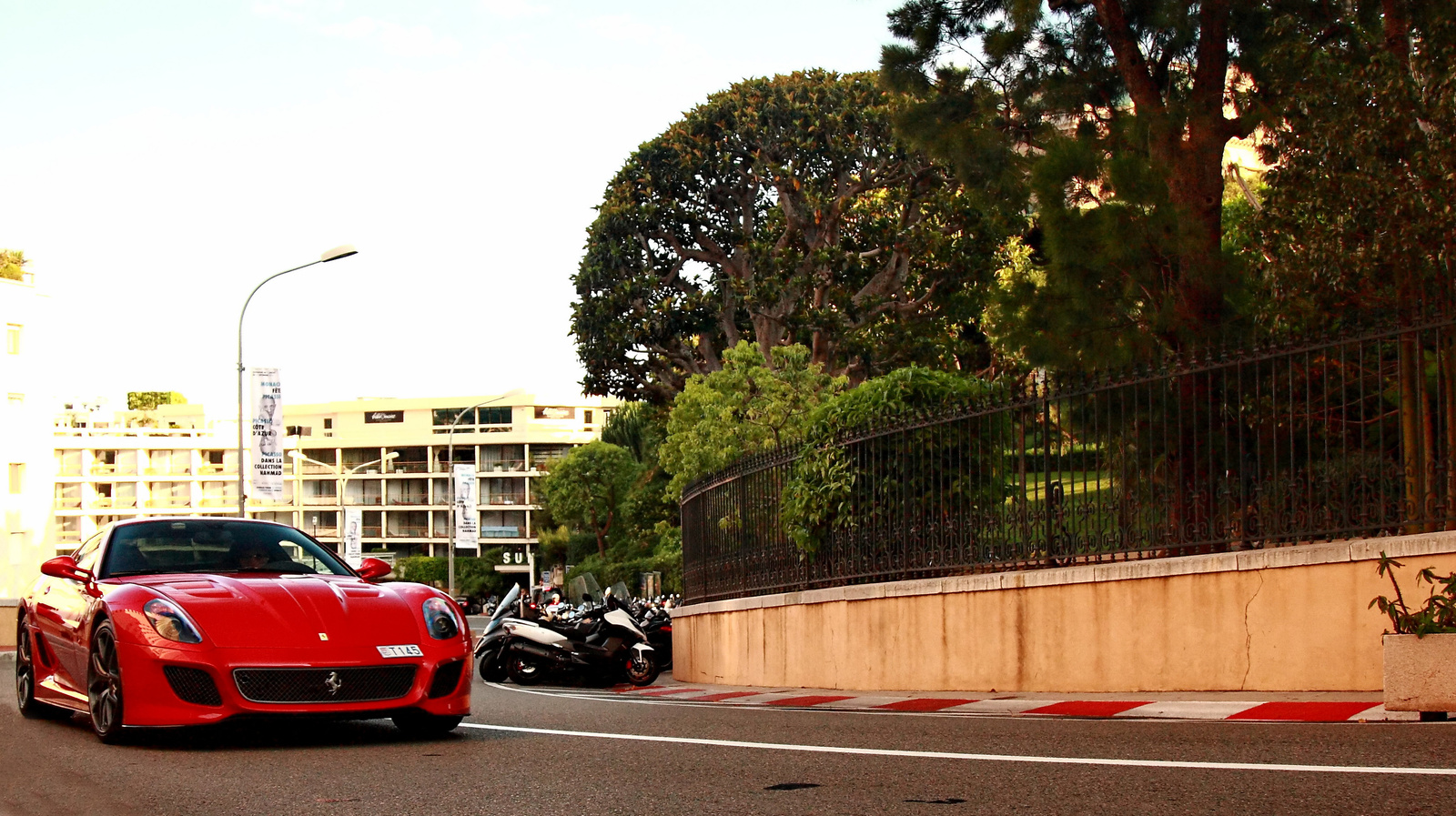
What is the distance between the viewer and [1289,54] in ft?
47.1

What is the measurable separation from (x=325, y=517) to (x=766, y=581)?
111m

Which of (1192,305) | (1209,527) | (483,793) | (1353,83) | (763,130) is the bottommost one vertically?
(483,793)

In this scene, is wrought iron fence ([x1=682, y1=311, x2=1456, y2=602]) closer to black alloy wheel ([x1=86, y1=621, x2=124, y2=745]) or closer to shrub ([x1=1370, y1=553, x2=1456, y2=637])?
shrub ([x1=1370, y1=553, x2=1456, y2=637])

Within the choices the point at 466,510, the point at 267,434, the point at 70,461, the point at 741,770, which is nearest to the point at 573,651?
the point at 741,770

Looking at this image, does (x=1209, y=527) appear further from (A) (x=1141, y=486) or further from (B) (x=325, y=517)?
(B) (x=325, y=517)

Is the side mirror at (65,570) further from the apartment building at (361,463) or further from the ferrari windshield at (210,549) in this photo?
the apartment building at (361,463)

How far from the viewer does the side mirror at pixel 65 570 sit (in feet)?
28.9

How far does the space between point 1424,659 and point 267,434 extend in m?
24.0

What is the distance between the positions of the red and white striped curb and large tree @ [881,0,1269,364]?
4.64 m

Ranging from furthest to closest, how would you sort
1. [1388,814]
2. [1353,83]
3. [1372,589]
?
[1353,83] < [1372,589] < [1388,814]

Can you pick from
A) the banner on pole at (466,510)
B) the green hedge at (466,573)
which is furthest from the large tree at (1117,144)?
the green hedge at (466,573)

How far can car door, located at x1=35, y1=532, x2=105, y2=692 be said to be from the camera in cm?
859

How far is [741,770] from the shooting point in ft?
21.8

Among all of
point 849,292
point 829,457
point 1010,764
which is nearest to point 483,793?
point 1010,764
